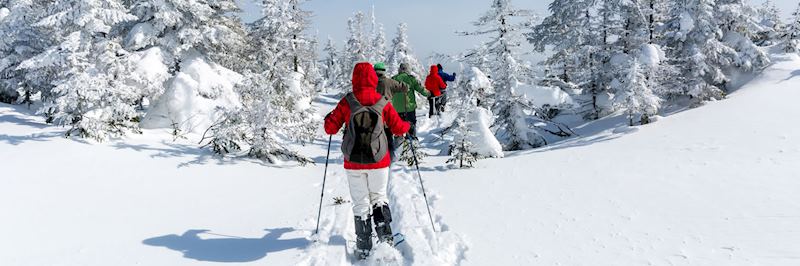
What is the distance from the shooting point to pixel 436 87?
1352 cm

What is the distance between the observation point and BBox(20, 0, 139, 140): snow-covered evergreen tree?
37.2 feet

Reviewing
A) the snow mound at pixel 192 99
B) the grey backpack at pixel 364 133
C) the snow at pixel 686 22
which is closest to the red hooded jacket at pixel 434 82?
the snow mound at pixel 192 99

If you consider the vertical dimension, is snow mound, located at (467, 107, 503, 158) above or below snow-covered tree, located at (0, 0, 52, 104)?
below

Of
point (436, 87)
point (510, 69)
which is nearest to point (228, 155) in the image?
point (436, 87)

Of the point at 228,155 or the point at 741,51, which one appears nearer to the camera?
the point at 228,155

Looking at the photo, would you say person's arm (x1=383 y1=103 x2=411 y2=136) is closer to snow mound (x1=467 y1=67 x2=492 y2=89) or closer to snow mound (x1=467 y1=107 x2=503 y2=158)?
snow mound (x1=467 y1=107 x2=503 y2=158)

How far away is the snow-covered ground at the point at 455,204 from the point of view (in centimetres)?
502

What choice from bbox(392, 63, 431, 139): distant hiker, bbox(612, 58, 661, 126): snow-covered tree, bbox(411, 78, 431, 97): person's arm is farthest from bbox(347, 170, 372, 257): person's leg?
bbox(612, 58, 661, 126): snow-covered tree

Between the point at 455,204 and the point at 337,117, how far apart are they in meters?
3.08

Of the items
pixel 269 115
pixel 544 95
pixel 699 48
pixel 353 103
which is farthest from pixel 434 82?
pixel 699 48

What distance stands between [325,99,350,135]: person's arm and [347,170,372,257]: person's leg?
1.87 feet

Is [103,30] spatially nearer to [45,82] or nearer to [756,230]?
[45,82]

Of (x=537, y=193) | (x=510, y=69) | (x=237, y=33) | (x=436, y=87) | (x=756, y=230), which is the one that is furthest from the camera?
(x=237, y=33)

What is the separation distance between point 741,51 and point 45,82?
27.2 m
